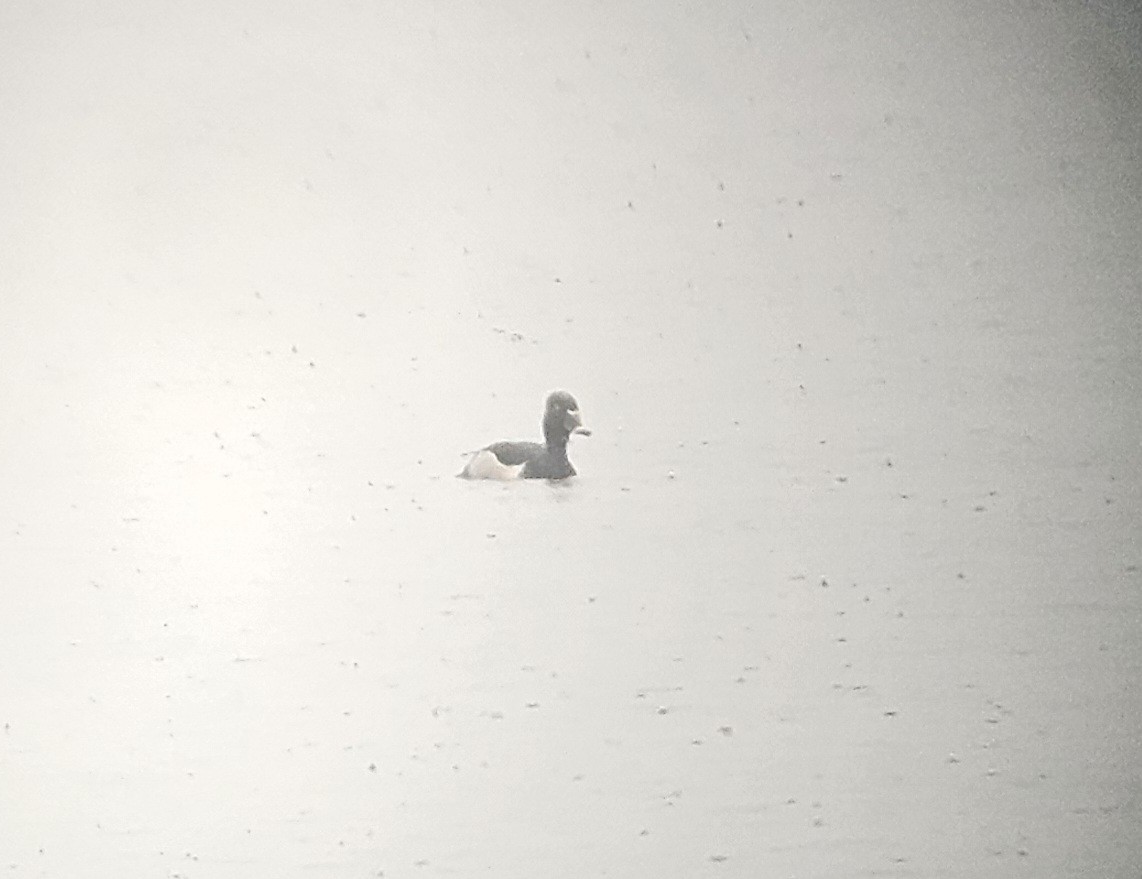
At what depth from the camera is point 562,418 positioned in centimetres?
204

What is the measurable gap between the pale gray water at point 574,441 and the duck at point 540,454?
2 cm

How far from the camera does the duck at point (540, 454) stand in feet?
6.68

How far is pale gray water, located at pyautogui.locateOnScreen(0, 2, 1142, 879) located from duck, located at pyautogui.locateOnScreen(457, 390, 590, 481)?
22mm

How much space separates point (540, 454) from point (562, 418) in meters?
0.06

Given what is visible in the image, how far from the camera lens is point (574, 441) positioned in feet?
6.72

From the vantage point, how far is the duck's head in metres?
2.04

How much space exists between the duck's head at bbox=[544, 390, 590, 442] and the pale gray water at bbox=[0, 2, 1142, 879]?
0.02m

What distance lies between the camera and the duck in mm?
2037

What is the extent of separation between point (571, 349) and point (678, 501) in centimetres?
27

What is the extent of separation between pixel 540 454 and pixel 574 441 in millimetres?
53

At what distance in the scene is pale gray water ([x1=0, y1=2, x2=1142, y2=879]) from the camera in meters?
2.02

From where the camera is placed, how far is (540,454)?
204cm

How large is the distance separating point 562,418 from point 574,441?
38 millimetres

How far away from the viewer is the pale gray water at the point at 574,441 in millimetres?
2018
